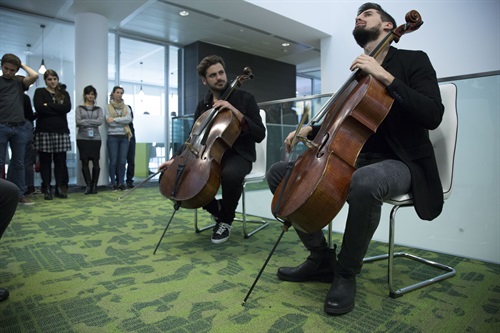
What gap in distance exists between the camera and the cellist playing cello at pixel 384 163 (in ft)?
4.04

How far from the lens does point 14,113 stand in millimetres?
3279

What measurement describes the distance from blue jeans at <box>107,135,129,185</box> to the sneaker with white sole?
3.09 m

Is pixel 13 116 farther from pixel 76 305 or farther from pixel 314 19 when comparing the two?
pixel 314 19

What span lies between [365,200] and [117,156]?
4.36 m

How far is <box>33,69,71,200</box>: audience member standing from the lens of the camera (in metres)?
3.80

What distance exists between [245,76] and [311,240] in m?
1.08

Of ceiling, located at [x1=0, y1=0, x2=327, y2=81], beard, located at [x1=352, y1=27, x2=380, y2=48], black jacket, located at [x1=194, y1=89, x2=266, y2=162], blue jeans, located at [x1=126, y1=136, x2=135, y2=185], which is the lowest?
blue jeans, located at [x1=126, y1=136, x2=135, y2=185]

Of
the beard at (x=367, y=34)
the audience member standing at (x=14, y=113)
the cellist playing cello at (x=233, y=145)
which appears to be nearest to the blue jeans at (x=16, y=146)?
the audience member standing at (x=14, y=113)

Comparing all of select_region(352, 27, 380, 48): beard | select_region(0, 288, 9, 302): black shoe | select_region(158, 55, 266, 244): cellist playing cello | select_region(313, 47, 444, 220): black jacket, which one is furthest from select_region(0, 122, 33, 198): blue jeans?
select_region(313, 47, 444, 220): black jacket

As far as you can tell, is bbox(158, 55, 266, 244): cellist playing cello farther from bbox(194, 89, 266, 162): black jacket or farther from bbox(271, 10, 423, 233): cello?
bbox(271, 10, 423, 233): cello

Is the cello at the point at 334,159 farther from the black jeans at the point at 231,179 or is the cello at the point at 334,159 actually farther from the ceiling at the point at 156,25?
the ceiling at the point at 156,25

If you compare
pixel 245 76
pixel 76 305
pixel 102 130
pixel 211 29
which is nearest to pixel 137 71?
pixel 211 29

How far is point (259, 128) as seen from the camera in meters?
2.12

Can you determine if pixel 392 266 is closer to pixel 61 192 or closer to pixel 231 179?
pixel 231 179
